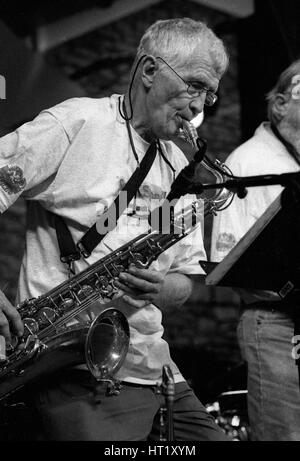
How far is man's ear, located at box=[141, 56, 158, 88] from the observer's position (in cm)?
318

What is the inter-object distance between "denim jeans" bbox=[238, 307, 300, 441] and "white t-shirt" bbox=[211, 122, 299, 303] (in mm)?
129

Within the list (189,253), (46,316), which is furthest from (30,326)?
(189,253)

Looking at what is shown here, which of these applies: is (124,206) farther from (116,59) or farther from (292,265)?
(116,59)

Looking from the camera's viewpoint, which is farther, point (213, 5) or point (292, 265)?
point (213, 5)

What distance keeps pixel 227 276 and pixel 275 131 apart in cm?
138

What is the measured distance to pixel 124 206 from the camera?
2936mm

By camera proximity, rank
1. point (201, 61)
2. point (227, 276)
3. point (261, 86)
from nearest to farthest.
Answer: point (227, 276) → point (201, 61) → point (261, 86)

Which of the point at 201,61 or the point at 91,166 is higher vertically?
the point at 201,61

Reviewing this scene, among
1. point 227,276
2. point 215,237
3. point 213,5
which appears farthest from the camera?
point 213,5

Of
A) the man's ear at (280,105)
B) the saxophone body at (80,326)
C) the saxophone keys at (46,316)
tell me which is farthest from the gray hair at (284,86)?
the saxophone keys at (46,316)

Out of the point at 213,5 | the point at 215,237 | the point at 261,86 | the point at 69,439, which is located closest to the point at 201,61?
the point at 215,237

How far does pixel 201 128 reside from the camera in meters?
7.08

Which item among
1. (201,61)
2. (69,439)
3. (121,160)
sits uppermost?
(201,61)

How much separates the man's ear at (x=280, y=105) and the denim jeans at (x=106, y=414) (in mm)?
1620
